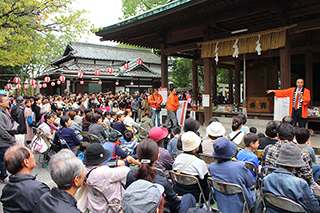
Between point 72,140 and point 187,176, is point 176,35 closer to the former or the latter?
point 72,140

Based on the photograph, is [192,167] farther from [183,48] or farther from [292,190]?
[183,48]

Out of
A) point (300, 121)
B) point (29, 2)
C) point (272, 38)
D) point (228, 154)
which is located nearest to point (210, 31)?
point (272, 38)

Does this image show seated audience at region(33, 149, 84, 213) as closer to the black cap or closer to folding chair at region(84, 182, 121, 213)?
folding chair at region(84, 182, 121, 213)

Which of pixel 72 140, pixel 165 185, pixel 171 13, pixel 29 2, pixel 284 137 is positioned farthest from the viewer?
pixel 171 13

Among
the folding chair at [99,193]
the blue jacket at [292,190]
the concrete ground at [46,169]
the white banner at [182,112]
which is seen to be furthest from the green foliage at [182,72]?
the blue jacket at [292,190]

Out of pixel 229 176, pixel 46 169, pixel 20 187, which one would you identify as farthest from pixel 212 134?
pixel 46 169

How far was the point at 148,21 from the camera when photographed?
8047 millimetres

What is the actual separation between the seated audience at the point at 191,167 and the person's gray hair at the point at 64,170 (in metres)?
1.30

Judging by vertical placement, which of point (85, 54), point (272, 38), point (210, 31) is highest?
point (85, 54)

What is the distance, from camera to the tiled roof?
73.5ft

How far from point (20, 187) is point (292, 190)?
8.26ft

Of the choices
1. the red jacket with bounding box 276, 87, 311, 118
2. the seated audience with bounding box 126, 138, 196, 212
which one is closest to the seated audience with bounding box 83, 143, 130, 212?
the seated audience with bounding box 126, 138, 196, 212

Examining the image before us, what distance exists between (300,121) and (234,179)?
5500mm

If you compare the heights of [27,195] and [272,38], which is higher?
[272,38]
